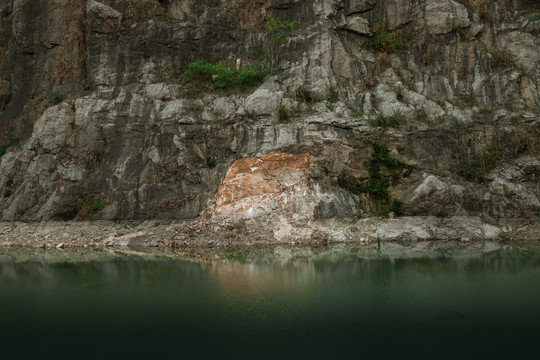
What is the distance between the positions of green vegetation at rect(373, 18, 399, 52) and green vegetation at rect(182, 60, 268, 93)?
7350 mm

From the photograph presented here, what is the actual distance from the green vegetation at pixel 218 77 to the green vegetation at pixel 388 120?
7.08m

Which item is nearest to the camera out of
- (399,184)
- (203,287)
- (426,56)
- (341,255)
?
(203,287)

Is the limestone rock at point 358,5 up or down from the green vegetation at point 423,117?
up

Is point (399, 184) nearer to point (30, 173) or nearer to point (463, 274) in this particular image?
point (463, 274)

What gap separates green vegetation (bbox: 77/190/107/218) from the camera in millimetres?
20391

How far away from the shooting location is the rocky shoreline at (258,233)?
18.3m

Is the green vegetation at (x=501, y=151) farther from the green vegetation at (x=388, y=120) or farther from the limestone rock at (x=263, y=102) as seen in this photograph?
the limestone rock at (x=263, y=102)

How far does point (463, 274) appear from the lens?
11.7m

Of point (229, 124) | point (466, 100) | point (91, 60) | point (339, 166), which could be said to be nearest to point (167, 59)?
point (91, 60)

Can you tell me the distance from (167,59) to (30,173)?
1019cm

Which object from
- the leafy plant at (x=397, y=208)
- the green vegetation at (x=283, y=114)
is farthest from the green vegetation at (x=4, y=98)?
the leafy plant at (x=397, y=208)

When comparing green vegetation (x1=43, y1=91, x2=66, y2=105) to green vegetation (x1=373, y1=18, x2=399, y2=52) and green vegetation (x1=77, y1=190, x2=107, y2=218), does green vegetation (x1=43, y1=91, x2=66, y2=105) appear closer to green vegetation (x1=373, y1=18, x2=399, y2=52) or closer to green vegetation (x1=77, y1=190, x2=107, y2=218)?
green vegetation (x1=77, y1=190, x2=107, y2=218)

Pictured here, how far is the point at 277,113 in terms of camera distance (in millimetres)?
22406

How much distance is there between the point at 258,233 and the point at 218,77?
10.3 meters
